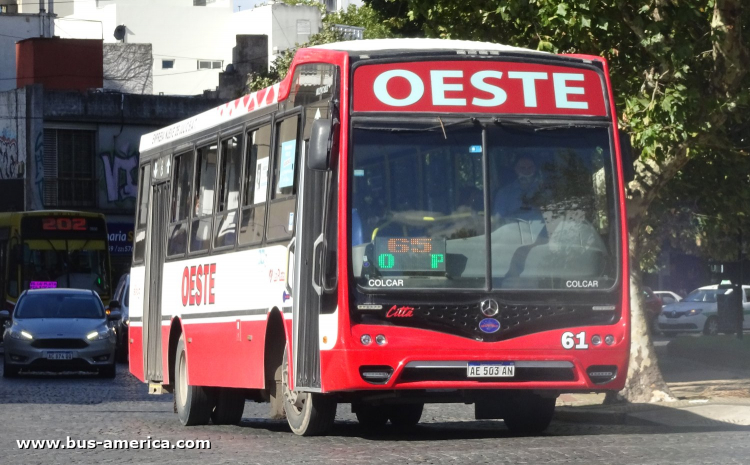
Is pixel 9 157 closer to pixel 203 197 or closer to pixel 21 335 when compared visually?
pixel 21 335

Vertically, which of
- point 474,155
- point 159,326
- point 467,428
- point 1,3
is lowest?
point 467,428

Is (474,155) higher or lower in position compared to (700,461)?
higher

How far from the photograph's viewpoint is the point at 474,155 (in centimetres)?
1195

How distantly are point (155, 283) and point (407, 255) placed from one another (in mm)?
5819

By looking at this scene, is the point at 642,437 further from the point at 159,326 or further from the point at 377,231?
the point at 159,326

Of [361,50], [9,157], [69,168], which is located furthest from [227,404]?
[9,157]

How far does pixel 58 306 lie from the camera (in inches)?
1101

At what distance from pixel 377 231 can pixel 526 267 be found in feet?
3.99

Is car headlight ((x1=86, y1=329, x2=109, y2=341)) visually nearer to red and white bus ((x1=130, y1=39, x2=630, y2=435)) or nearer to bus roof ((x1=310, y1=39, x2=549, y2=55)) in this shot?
red and white bus ((x1=130, y1=39, x2=630, y2=435))

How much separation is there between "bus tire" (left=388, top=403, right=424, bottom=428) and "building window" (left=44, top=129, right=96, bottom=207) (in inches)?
1593

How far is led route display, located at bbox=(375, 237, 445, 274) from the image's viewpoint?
1165cm

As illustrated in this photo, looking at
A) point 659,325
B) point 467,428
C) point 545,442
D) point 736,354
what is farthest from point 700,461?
point 659,325

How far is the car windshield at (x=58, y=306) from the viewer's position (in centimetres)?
2775

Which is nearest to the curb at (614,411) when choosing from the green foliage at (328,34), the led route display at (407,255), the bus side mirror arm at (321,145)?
the led route display at (407,255)
